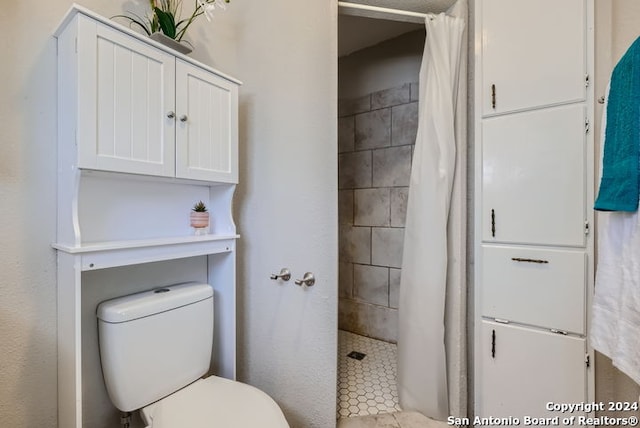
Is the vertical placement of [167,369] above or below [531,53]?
below

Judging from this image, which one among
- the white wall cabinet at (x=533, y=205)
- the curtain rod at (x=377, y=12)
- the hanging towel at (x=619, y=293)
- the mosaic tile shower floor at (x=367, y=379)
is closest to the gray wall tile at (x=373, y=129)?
the curtain rod at (x=377, y=12)

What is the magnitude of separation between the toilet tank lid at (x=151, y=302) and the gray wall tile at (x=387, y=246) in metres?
1.43

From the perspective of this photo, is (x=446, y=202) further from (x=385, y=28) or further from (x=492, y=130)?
(x=385, y=28)

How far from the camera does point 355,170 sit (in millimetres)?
2396

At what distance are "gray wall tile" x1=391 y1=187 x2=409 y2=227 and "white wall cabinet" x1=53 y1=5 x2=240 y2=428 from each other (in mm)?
1357

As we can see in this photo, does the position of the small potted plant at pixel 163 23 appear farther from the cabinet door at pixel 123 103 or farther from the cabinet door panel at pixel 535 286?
the cabinet door panel at pixel 535 286

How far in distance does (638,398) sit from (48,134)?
223 centimetres

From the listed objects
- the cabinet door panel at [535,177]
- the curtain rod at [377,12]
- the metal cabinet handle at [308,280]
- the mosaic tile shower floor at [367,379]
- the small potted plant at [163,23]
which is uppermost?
the curtain rod at [377,12]

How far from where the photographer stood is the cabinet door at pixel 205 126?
1.00m

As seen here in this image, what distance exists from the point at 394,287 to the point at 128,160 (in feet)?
6.25

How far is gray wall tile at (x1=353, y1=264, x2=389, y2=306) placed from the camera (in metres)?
2.22

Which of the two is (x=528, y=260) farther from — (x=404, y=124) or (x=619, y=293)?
(x=404, y=124)

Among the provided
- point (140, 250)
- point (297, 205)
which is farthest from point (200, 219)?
point (297, 205)

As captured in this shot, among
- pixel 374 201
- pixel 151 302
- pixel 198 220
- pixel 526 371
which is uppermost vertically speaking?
pixel 374 201
